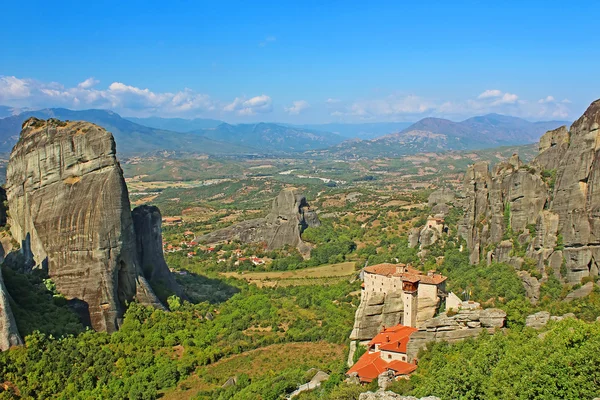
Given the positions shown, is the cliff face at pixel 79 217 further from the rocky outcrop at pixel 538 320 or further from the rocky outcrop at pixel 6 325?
the rocky outcrop at pixel 538 320

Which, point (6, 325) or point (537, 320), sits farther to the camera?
point (6, 325)

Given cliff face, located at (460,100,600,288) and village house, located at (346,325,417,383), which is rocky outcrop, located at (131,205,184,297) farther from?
cliff face, located at (460,100,600,288)

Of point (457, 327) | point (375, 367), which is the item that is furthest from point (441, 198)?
point (375, 367)

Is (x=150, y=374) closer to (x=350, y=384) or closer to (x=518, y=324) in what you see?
(x=350, y=384)

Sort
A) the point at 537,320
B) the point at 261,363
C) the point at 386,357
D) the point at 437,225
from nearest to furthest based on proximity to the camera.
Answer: the point at 537,320, the point at 386,357, the point at 261,363, the point at 437,225

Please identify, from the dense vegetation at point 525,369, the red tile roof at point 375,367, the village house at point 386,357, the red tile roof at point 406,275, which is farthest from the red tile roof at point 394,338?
the dense vegetation at point 525,369

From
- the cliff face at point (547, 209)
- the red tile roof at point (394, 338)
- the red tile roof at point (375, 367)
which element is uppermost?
the cliff face at point (547, 209)

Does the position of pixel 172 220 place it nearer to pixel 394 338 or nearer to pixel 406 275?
pixel 406 275

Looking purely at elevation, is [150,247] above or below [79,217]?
below
